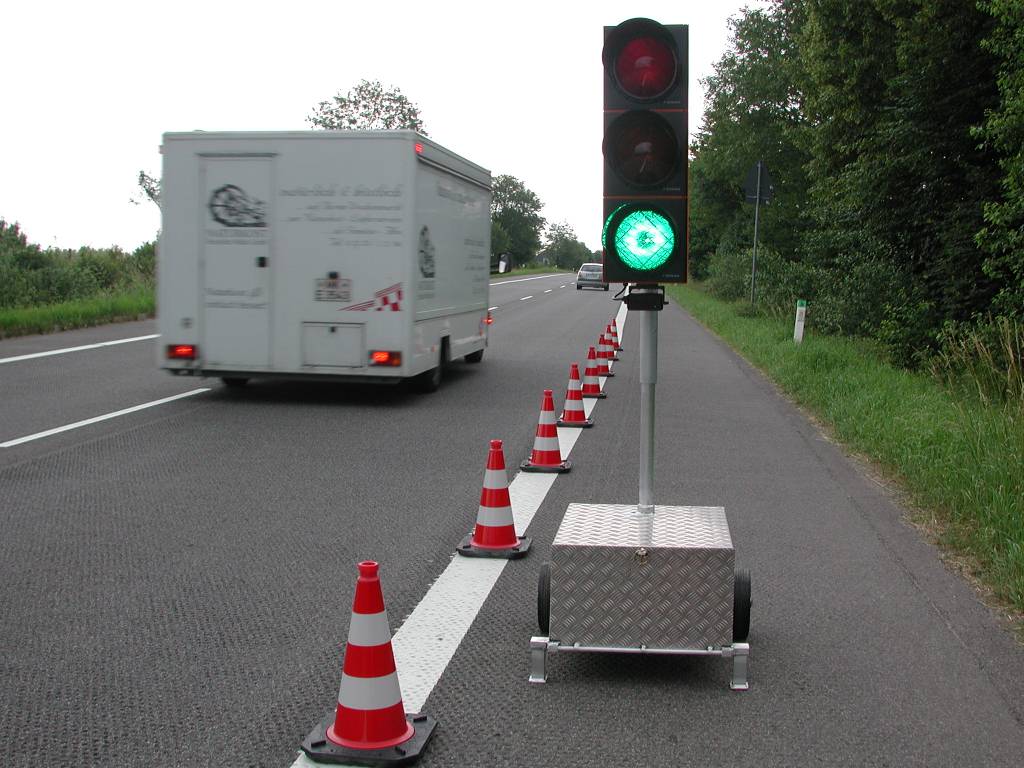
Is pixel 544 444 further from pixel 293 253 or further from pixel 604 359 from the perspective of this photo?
pixel 604 359

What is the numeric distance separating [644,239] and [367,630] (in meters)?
2.11

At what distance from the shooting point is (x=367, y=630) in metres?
3.80

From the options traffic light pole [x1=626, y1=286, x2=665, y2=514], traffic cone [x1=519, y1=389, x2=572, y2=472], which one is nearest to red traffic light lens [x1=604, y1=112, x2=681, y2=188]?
traffic light pole [x1=626, y1=286, x2=665, y2=514]

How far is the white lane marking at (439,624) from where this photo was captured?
14.6 feet

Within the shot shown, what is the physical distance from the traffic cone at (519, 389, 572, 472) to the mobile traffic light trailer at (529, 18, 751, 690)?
3803mm

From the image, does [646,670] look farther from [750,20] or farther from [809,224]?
[750,20]

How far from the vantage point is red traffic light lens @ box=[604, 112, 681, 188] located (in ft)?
16.1

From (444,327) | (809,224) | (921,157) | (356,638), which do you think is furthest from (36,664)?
(809,224)

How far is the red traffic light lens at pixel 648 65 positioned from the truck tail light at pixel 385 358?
300 inches

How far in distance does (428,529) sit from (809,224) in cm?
3371

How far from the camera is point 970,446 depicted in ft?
27.3

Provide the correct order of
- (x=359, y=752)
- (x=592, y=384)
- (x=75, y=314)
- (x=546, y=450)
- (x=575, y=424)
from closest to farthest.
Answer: (x=359, y=752) < (x=546, y=450) < (x=575, y=424) < (x=592, y=384) < (x=75, y=314)

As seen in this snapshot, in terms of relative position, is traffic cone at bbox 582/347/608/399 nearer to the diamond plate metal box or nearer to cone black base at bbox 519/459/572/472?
cone black base at bbox 519/459/572/472

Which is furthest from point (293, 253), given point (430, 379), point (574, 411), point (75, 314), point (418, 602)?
point (75, 314)
